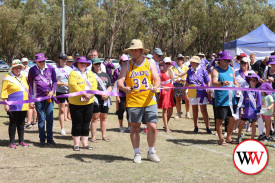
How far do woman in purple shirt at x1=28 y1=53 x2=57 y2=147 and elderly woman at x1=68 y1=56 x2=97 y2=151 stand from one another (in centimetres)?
75

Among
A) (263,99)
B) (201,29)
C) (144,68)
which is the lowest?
(263,99)

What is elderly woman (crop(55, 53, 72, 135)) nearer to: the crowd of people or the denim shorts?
the crowd of people

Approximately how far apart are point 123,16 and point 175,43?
883 cm

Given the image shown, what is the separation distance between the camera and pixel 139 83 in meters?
6.36

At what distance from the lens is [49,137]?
808 cm

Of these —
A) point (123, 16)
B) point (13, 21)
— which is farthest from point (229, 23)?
point (13, 21)

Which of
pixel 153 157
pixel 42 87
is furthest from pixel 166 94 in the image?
pixel 153 157

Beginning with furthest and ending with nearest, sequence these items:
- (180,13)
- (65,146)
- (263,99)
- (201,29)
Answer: (201,29)
(180,13)
(263,99)
(65,146)

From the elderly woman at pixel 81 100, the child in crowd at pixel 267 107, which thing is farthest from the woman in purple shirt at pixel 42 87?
the child in crowd at pixel 267 107

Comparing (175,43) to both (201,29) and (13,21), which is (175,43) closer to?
(201,29)

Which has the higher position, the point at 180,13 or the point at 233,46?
the point at 180,13

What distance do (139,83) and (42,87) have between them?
8.25 feet

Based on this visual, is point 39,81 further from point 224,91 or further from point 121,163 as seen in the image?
point 224,91

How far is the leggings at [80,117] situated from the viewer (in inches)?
293
